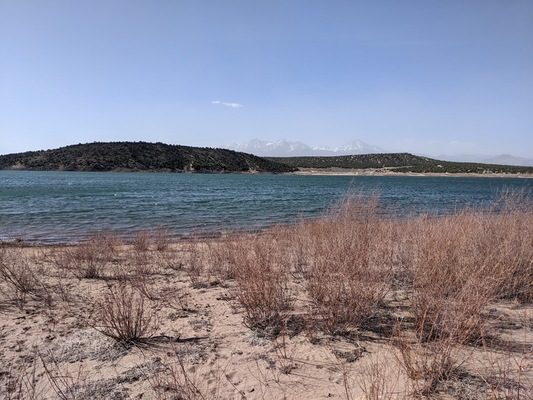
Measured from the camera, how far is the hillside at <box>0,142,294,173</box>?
10606 cm

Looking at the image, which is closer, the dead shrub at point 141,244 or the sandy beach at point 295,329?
the sandy beach at point 295,329

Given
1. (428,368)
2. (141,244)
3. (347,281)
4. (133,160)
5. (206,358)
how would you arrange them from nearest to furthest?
(428,368) < (206,358) < (347,281) < (141,244) < (133,160)

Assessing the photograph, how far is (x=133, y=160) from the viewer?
10850cm

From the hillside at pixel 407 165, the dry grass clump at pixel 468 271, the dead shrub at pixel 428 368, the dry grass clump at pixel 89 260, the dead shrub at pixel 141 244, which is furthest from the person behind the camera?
the hillside at pixel 407 165

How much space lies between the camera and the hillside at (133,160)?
348 ft

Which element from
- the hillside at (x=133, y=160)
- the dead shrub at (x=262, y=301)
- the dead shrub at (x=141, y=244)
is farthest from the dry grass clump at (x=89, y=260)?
the hillside at (x=133, y=160)

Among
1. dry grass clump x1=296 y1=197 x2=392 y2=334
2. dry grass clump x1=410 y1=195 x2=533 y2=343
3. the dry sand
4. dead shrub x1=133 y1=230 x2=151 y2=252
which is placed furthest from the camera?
dead shrub x1=133 y1=230 x2=151 y2=252

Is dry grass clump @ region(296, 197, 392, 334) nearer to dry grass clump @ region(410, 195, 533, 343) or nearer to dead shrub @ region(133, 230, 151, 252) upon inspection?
dry grass clump @ region(410, 195, 533, 343)

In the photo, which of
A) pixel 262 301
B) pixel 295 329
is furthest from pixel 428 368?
pixel 262 301

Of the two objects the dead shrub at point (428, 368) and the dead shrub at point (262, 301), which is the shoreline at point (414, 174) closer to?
the dead shrub at point (262, 301)

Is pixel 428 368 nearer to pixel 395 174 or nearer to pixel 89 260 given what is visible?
pixel 89 260

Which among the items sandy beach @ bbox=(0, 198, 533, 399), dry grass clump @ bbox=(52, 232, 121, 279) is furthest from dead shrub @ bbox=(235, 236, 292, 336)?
dry grass clump @ bbox=(52, 232, 121, 279)

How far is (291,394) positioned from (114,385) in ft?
5.72

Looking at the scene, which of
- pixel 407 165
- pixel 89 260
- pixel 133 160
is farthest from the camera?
pixel 407 165
